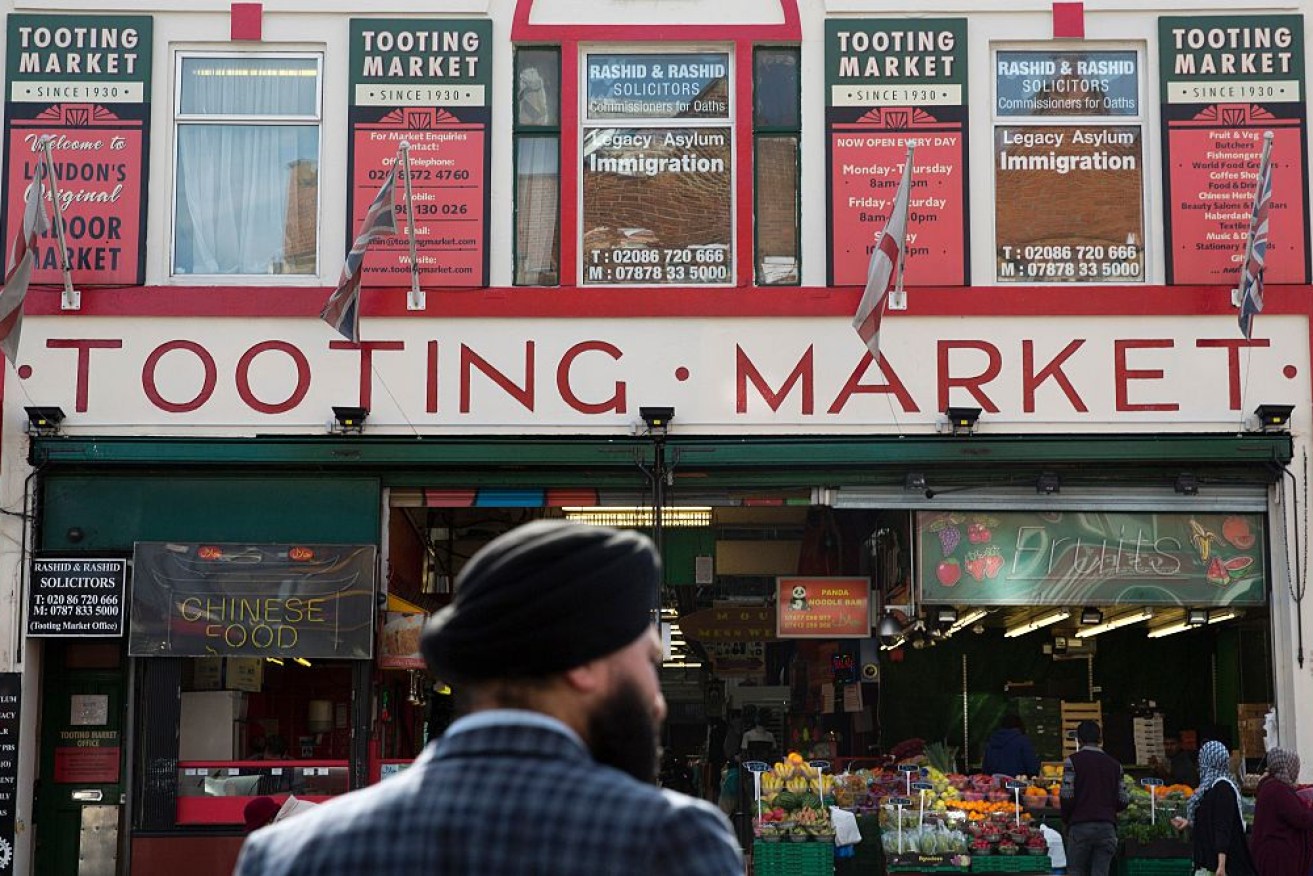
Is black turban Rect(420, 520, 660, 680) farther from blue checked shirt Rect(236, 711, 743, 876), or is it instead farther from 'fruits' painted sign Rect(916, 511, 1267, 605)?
'fruits' painted sign Rect(916, 511, 1267, 605)

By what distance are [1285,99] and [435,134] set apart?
22.2 ft

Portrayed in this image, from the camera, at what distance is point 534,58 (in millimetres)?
14992

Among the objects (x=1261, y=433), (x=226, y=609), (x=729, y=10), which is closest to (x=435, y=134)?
(x=729, y=10)

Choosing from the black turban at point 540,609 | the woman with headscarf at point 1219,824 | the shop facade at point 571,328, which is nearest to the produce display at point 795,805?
the shop facade at point 571,328

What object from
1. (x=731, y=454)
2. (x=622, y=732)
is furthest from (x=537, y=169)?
(x=622, y=732)

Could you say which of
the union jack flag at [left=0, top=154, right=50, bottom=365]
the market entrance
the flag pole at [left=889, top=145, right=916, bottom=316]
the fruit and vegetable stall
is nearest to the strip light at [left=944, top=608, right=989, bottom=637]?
the fruit and vegetable stall

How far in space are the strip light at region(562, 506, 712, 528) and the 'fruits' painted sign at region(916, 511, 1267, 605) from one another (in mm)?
1761

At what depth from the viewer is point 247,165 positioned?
14.9 metres

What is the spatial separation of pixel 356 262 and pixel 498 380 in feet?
5.70

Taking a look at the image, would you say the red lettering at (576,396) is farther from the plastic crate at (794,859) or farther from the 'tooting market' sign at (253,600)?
the plastic crate at (794,859)

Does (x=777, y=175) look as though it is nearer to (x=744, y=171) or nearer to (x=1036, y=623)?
(x=744, y=171)

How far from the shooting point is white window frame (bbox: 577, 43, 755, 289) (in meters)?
14.8

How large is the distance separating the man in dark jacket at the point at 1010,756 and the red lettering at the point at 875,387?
430 centimetres

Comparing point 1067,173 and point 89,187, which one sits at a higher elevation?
point 1067,173
